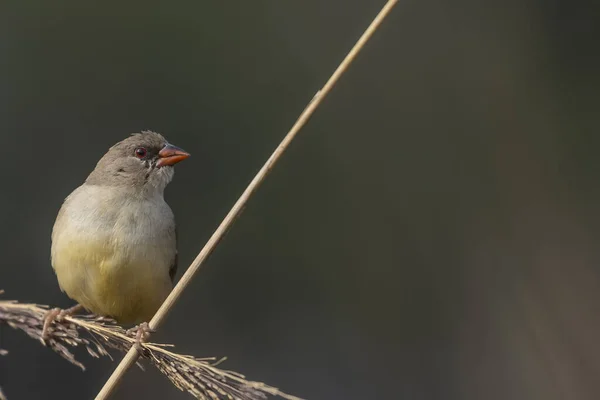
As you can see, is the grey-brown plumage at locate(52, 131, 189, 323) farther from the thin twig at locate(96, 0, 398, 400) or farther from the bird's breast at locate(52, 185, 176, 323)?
the thin twig at locate(96, 0, 398, 400)

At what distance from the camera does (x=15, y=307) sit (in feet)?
8.32

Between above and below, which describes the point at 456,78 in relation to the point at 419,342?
above

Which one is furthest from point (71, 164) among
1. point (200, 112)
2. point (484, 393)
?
point (484, 393)

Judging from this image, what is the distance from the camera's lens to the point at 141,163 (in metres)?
4.58

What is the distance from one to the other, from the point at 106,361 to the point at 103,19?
2.96m

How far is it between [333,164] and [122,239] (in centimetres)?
416

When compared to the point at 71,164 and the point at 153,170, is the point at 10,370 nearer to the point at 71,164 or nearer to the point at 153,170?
the point at 71,164

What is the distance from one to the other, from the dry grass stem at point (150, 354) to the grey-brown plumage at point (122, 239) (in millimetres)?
1257

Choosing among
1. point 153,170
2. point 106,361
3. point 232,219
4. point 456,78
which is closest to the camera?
point 232,219

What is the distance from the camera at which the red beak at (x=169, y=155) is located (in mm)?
4539

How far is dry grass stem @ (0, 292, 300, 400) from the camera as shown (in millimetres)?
2419

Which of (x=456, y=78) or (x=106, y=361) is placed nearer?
(x=106, y=361)

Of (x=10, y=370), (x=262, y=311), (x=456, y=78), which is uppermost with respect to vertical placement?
(x=456, y=78)

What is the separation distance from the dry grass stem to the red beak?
5.89ft
